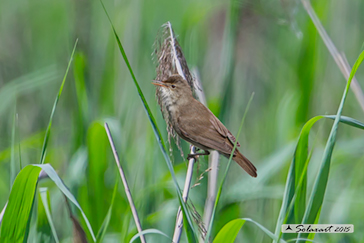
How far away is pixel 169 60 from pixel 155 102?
33 cm

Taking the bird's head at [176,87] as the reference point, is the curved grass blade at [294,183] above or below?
below

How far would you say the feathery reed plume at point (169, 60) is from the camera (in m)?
1.57

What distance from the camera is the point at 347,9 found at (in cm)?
231

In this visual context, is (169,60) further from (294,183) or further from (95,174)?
(294,183)

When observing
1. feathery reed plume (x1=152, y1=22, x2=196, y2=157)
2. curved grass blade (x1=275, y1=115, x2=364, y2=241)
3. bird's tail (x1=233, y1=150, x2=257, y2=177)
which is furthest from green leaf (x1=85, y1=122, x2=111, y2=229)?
curved grass blade (x1=275, y1=115, x2=364, y2=241)

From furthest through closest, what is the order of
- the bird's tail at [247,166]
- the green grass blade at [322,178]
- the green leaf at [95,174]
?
the green leaf at [95,174] → the bird's tail at [247,166] → the green grass blade at [322,178]

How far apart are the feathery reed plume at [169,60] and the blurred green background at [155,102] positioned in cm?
13

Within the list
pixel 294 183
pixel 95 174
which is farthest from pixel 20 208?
pixel 294 183

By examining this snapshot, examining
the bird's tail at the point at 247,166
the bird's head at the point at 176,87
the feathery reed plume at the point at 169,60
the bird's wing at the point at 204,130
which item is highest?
the feathery reed plume at the point at 169,60

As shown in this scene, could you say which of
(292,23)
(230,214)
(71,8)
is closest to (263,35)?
(292,23)

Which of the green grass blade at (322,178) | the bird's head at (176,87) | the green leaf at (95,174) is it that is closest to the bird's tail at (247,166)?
the bird's head at (176,87)

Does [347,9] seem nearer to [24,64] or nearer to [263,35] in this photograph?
[263,35]

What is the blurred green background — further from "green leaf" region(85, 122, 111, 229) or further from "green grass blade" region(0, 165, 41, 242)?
"green grass blade" region(0, 165, 41, 242)

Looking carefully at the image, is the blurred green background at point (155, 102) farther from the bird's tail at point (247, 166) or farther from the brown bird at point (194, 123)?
the bird's tail at point (247, 166)
